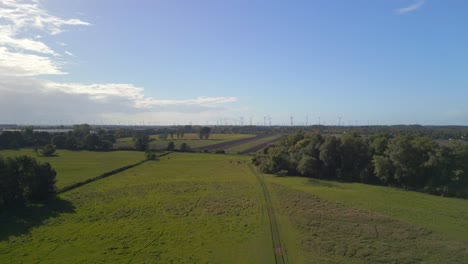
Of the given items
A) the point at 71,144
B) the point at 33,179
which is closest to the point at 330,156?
the point at 33,179

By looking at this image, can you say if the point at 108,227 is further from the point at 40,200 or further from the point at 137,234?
the point at 40,200

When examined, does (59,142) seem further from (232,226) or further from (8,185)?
(232,226)

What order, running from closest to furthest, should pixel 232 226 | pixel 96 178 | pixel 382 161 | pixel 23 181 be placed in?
pixel 232 226, pixel 23 181, pixel 382 161, pixel 96 178

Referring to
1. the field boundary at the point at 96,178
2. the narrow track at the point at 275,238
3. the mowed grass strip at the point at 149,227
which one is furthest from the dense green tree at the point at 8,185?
the narrow track at the point at 275,238

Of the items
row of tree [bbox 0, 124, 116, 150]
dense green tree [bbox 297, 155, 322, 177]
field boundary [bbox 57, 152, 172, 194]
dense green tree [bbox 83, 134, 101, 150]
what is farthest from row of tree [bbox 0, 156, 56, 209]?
row of tree [bbox 0, 124, 116, 150]

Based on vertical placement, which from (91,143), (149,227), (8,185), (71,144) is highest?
(91,143)

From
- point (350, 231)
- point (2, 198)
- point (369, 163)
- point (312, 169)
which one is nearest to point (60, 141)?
point (2, 198)

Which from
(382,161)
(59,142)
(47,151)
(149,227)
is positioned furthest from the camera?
(59,142)

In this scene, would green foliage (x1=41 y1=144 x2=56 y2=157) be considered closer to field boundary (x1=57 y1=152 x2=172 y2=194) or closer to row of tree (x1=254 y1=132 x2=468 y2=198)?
field boundary (x1=57 y1=152 x2=172 y2=194)
